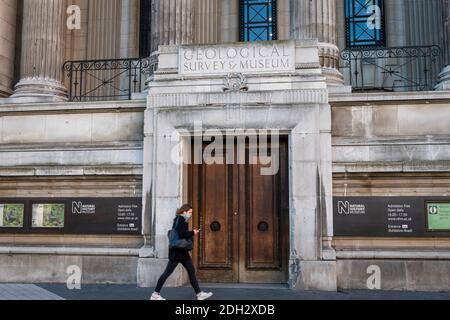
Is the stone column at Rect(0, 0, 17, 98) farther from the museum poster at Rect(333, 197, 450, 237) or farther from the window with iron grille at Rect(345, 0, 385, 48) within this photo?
the window with iron grille at Rect(345, 0, 385, 48)

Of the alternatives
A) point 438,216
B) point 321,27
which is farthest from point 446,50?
point 438,216

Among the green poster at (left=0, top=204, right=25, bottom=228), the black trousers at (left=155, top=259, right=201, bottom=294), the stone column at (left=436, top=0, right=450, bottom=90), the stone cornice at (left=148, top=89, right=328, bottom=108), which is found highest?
the stone column at (left=436, top=0, right=450, bottom=90)

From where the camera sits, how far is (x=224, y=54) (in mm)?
12781

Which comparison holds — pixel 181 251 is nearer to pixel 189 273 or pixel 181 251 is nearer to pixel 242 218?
pixel 189 273

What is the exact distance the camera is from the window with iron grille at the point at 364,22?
18.8m

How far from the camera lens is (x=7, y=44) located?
16844 millimetres

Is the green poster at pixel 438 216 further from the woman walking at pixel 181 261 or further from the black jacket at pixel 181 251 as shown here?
the black jacket at pixel 181 251

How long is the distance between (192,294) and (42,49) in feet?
28.4

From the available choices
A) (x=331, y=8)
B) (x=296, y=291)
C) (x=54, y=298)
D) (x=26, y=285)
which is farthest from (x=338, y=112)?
(x=26, y=285)

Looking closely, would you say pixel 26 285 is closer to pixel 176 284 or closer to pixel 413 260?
pixel 176 284

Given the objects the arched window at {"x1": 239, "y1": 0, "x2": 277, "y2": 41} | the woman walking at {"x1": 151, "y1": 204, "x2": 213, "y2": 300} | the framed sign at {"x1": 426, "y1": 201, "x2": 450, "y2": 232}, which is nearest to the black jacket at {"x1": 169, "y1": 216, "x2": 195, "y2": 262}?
the woman walking at {"x1": 151, "y1": 204, "x2": 213, "y2": 300}

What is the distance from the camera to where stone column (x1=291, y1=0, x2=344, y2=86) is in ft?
46.4

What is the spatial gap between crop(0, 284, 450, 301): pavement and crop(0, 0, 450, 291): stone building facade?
466mm
